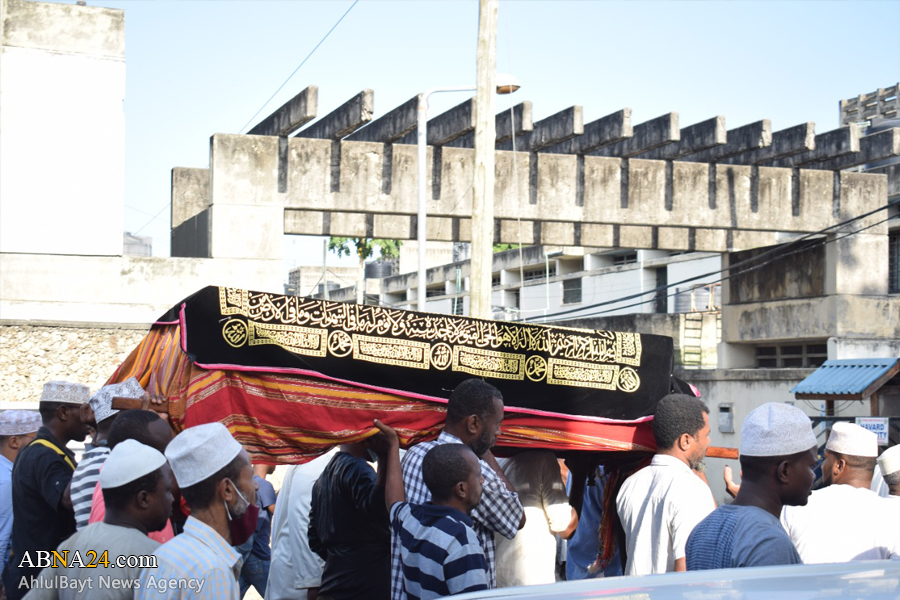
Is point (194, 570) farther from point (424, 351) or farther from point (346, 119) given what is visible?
point (346, 119)

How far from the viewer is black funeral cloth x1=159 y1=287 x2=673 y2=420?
5113 millimetres

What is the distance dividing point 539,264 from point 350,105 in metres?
31.8

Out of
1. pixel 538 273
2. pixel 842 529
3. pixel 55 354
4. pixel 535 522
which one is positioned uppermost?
pixel 538 273

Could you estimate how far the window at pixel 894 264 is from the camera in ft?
66.2

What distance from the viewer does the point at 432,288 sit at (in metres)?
47.9

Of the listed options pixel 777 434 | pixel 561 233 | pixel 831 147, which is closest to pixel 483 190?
pixel 561 233

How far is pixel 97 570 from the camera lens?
10.9 ft

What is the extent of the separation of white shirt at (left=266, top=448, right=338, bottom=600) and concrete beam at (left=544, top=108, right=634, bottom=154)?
7803mm

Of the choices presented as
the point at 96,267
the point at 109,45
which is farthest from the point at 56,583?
the point at 109,45

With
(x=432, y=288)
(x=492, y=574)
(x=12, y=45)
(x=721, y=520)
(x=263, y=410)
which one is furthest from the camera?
(x=432, y=288)

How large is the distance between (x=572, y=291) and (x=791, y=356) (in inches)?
940

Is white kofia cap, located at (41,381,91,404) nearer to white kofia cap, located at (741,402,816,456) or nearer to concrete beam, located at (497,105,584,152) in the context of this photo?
white kofia cap, located at (741,402,816,456)

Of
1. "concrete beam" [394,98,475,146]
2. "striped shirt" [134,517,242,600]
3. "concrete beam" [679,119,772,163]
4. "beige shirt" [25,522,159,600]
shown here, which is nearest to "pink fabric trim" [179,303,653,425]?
"beige shirt" [25,522,159,600]

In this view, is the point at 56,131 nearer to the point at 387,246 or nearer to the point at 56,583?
the point at 56,583
